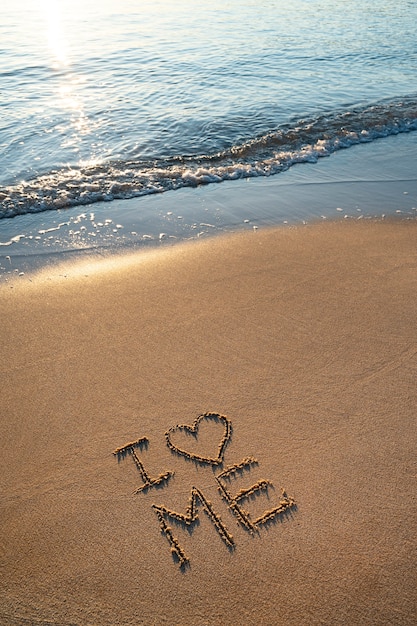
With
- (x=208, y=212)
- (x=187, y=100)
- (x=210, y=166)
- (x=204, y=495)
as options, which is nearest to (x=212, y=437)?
(x=204, y=495)

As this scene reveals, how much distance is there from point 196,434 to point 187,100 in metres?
7.59

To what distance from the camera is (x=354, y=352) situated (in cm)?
304

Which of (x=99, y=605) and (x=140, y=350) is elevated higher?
(x=140, y=350)

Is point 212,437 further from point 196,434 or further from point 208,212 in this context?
point 208,212

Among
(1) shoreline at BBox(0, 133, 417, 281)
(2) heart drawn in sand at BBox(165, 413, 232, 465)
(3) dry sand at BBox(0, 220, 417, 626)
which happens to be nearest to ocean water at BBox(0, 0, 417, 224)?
(1) shoreline at BBox(0, 133, 417, 281)

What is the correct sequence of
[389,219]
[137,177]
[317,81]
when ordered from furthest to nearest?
1. [317,81]
2. [137,177]
3. [389,219]

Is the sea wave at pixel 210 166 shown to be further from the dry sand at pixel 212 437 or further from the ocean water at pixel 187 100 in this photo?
the dry sand at pixel 212 437

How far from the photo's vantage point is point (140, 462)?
2455mm

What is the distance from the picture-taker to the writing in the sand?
7.11ft

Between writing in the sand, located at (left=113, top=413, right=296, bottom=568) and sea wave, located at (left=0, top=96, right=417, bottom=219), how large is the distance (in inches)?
139

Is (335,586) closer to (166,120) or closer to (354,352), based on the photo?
(354,352)

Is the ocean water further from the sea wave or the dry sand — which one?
the dry sand

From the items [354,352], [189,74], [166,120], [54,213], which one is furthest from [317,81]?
[354,352]

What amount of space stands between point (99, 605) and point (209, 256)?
287 centimetres
